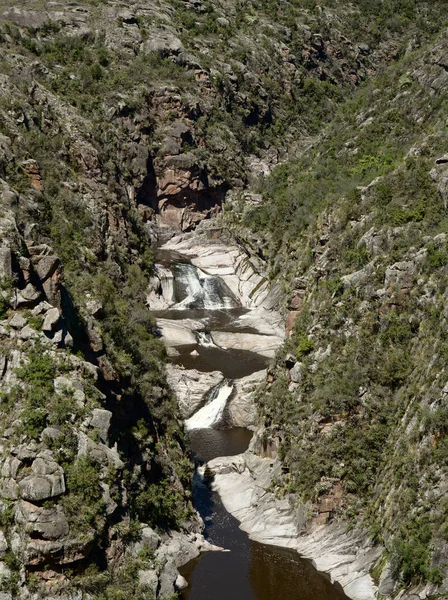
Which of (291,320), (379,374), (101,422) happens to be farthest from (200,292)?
(101,422)

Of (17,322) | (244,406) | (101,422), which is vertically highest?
(17,322)

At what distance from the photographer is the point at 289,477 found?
39594 mm

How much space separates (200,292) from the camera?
273 feet

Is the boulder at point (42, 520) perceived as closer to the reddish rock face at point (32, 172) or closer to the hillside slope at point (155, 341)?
the hillside slope at point (155, 341)

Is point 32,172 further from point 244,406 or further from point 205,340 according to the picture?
point 205,340

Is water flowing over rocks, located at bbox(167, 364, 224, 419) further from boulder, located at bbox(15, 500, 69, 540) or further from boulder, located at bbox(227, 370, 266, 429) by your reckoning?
boulder, located at bbox(15, 500, 69, 540)

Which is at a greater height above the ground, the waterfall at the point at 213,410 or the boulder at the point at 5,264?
the boulder at the point at 5,264

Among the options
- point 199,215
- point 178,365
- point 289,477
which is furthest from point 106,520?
point 199,215

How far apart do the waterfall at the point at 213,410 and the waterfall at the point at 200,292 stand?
85.3 ft

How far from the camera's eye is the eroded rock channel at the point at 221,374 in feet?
106

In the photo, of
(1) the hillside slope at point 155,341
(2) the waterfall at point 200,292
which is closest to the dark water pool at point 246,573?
(1) the hillside slope at point 155,341

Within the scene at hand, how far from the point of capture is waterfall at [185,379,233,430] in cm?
5247

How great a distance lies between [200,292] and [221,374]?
26.2 metres

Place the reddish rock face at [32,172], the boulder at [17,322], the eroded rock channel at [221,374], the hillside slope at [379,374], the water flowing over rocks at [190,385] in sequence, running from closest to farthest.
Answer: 1. the boulder at [17,322]
2. the hillside slope at [379,374]
3. the eroded rock channel at [221,374]
4. the reddish rock face at [32,172]
5. the water flowing over rocks at [190,385]
